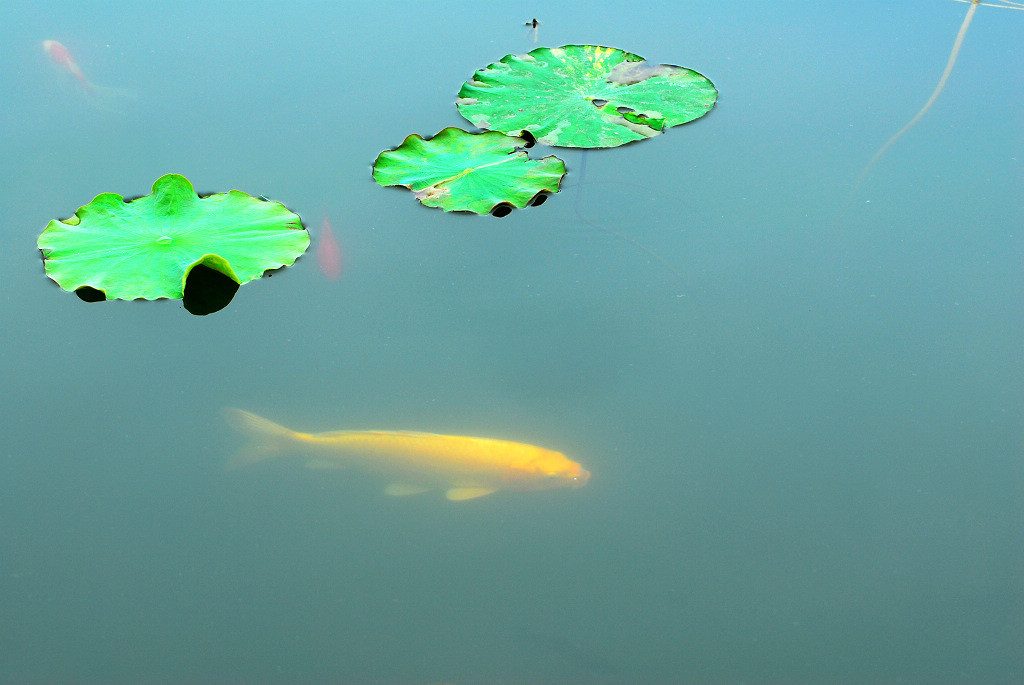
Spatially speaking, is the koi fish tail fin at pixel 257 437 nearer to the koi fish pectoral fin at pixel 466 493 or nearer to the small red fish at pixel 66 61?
the koi fish pectoral fin at pixel 466 493

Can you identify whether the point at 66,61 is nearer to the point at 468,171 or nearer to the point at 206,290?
the point at 206,290

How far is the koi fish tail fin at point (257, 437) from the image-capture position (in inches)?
A: 92.7

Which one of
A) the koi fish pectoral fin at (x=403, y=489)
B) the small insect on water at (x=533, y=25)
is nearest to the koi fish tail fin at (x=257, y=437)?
the koi fish pectoral fin at (x=403, y=489)

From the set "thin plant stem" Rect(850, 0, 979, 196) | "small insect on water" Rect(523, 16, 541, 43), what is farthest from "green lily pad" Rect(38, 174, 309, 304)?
"thin plant stem" Rect(850, 0, 979, 196)

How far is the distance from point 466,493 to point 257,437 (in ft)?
2.06

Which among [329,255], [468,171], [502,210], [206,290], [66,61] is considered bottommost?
[206,290]

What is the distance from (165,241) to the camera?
2.83 meters

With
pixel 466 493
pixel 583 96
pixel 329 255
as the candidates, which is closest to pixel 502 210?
pixel 329 255

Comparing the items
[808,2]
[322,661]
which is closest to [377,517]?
[322,661]

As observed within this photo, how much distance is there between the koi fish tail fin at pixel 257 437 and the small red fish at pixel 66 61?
210 centimetres

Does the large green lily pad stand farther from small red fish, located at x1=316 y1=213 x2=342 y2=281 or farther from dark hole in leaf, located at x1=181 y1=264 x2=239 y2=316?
dark hole in leaf, located at x1=181 y1=264 x2=239 y2=316

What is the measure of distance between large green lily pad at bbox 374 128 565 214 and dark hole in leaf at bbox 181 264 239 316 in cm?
72

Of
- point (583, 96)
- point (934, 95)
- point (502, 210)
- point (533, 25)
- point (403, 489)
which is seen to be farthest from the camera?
point (533, 25)

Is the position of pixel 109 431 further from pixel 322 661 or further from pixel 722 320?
pixel 722 320
